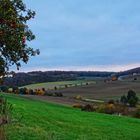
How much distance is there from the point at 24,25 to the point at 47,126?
556 inches

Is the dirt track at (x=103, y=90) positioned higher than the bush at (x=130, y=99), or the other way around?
the dirt track at (x=103, y=90)

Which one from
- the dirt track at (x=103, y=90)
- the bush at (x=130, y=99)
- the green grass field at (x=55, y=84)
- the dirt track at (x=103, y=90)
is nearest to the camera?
the bush at (x=130, y=99)

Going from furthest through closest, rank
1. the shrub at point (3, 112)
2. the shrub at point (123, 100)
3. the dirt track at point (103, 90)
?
the dirt track at point (103, 90)
the shrub at point (123, 100)
the shrub at point (3, 112)

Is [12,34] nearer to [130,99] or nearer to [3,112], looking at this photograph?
[3,112]

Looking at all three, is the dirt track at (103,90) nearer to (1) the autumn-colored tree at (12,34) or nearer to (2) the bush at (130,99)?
(2) the bush at (130,99)

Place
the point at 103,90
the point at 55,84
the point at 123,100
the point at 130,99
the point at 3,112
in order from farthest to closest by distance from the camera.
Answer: the point at 55,84 < the point at 103,90 < the point at 123,100 < the point at 130,99 < the point at 3,112

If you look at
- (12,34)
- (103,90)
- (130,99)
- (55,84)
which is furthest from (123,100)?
(12,34)

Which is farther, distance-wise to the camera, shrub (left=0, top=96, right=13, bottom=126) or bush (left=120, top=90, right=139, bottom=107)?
bush (left=120, top=90, right=139, bottom=107)

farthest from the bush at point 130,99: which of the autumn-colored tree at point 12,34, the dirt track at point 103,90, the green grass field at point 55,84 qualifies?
the autumn-colored tree at point 12,34

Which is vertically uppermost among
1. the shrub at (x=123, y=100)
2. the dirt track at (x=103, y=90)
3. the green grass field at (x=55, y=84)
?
the green grass field at (x=55, y=84)

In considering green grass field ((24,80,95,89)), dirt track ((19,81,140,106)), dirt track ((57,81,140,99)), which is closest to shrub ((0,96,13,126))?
dirt track ((19,81,140,106))

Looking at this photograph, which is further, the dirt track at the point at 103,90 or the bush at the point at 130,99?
the dirt track at the point at 103,90

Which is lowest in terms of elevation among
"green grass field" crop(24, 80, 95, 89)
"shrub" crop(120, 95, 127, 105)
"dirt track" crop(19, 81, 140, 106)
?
"shrub" crop(120, 95, 127, 105)

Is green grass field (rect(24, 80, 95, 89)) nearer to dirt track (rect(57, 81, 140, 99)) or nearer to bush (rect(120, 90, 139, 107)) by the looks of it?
dirt track (rect(57, 81, 140, 99))
